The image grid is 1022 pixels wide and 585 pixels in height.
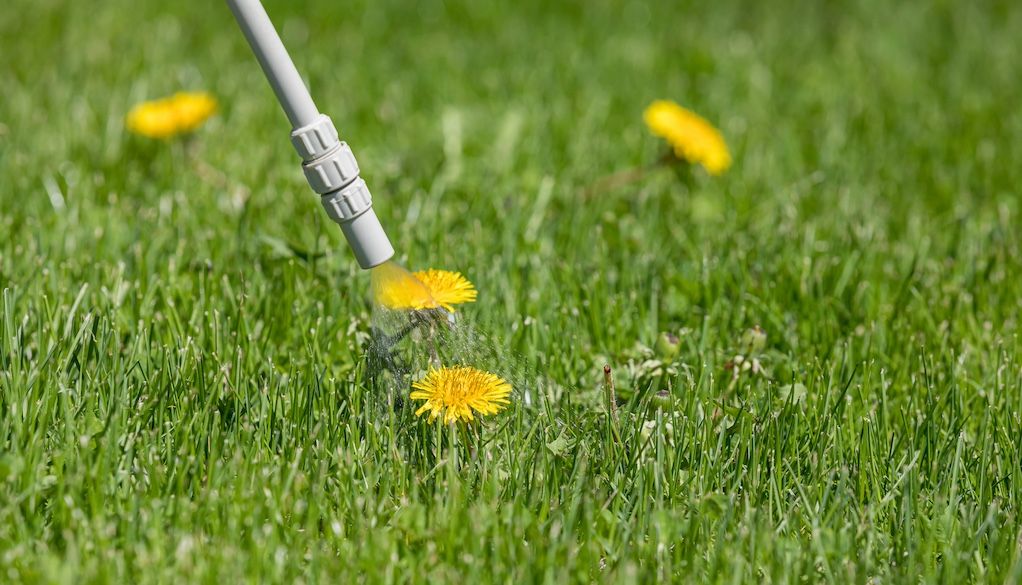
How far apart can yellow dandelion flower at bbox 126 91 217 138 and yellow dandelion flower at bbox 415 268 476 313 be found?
146 centimetres

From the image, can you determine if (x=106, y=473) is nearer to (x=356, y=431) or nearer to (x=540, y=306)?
(x=356, y=431)

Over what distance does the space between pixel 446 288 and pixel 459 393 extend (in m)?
0.21

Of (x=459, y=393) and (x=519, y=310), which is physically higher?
(x=519, y=310)

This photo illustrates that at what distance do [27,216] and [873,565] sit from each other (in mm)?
2071

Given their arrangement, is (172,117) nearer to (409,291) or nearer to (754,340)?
(409,291)

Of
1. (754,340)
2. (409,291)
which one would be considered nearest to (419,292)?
(409,291)

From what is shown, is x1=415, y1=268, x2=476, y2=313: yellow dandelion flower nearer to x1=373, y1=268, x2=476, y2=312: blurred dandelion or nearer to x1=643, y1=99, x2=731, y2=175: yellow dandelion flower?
x1=373, y1=268, x2=476, y2=312: blurred dandelion

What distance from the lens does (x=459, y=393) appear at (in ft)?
6.06

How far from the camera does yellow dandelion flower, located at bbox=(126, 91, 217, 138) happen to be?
10.4ft

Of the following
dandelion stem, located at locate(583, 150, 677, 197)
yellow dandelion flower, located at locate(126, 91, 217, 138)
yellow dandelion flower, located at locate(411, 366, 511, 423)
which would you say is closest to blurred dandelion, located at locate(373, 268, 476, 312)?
yellow dandelion flower, located at locate(411, 366, 511, 423)

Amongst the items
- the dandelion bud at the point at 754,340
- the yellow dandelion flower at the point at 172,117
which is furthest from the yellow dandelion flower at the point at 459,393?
the yellow dandelion flower at the point at 172,117

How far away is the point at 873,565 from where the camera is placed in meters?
1.72

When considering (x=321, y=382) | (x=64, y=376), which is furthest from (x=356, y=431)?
(x=64, y=376)

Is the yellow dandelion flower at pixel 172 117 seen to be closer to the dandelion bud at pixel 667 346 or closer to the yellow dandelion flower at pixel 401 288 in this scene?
the yellow dandelion flower at pixel 401 288
